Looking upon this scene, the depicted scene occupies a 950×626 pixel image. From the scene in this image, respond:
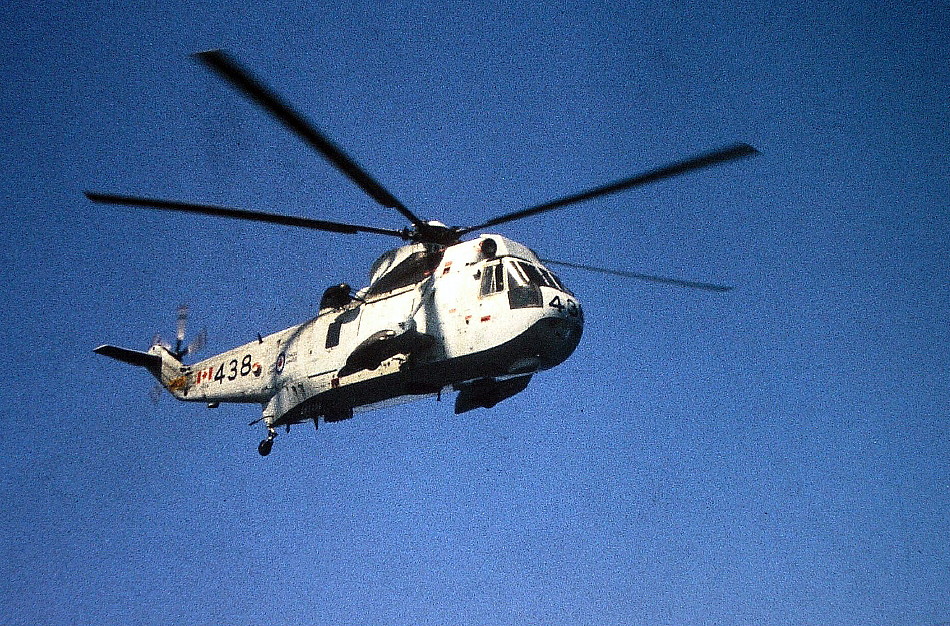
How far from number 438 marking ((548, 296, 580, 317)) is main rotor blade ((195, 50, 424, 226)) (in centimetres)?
475

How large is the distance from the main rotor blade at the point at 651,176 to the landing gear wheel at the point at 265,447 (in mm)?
11582

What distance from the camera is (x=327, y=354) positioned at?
84.1 feet

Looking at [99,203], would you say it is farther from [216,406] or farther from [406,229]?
[216,406]

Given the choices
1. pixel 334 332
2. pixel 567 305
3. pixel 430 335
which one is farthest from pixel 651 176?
pixel 334 332

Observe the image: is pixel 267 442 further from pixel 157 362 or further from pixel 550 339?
pixel 550 339

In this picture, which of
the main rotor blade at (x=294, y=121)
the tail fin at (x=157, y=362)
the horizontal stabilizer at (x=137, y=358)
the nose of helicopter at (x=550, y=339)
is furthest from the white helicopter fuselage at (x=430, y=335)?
the horizontal stabilizer at (x=137, y=358)

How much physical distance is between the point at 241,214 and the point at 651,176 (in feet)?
34.1

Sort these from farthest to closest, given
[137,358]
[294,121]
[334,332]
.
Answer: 1. [137,358]
2. [334,332]
3. [294,121]

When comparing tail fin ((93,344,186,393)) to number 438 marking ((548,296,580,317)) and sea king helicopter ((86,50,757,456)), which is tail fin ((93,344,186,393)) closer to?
sea king helicopter ((86,50,757,456))

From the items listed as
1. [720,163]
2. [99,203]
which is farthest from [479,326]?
[99,203]

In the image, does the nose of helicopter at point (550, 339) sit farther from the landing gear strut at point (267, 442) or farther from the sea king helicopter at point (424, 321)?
the landing gear strut at point (267, 442)

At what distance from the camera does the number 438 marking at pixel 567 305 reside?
21672mm

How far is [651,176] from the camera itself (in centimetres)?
1881

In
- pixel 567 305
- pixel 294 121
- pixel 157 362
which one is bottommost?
pixel 567 305
